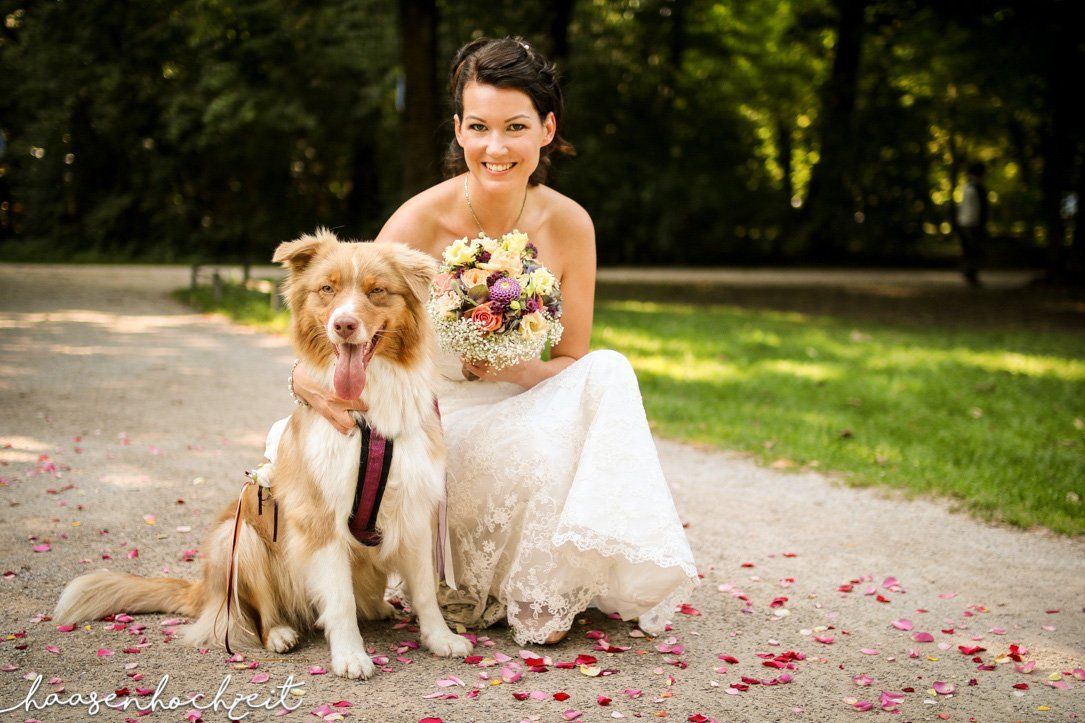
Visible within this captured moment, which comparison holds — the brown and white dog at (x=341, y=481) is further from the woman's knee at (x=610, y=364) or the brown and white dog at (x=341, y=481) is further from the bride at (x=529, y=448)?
the woman's knee at (x=610, y=364)

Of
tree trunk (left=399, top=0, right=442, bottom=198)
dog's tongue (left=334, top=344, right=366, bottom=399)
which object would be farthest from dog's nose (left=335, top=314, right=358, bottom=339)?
tree trunk (left=399, top=0, right=442, bottom=198)

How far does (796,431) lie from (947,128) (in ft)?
65.4

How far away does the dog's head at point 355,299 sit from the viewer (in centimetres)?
330

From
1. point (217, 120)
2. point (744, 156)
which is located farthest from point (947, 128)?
point (217, 120)

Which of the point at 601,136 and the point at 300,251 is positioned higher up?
the point at 601,136

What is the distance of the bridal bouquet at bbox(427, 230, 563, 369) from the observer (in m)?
3.75

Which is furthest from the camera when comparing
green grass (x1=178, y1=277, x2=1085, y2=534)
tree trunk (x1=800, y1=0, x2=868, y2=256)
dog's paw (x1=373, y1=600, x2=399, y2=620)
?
tree trunk (x1=800, y1=0, x2=868, y2=256)

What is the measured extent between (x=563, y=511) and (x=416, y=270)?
1.15m

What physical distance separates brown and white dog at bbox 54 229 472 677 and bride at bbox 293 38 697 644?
15cm

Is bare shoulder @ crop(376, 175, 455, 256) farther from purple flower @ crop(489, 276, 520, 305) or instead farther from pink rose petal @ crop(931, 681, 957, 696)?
pink rose petal @ crop(931, 681, 957, 696)

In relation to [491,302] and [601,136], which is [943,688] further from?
[601,136]

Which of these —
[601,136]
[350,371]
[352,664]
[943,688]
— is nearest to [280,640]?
[352,664]

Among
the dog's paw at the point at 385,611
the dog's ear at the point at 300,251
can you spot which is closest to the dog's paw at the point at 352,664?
the dog's paw at the point at 385,611

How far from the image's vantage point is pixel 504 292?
3.74m
